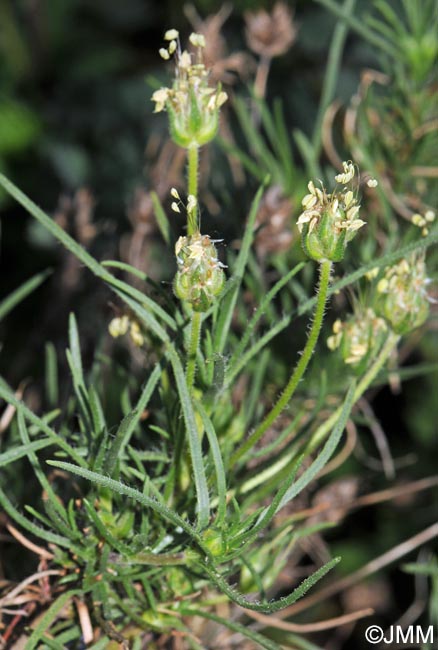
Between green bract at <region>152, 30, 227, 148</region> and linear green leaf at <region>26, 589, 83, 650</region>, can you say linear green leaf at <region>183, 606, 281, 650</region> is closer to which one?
linear green leaf at <region>26, 589, 83, 650</region>

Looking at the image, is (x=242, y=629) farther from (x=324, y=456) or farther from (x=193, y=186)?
(x=193, y=186)

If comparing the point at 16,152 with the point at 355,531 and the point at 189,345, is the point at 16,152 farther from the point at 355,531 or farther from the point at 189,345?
the point at 189,345

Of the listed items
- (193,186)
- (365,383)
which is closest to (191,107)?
(193,186)

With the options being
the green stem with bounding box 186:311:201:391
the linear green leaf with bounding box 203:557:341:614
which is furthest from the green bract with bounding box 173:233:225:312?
the linear green leaf with bounding box 203:557:341:614

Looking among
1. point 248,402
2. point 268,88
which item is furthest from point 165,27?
point 248,402

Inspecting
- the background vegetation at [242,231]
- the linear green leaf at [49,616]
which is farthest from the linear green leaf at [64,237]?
the linear green leaf at [49,616]

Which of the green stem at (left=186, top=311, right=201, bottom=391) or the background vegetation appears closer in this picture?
the green stem at (left=186, top=311, right=201, bottom=391)
